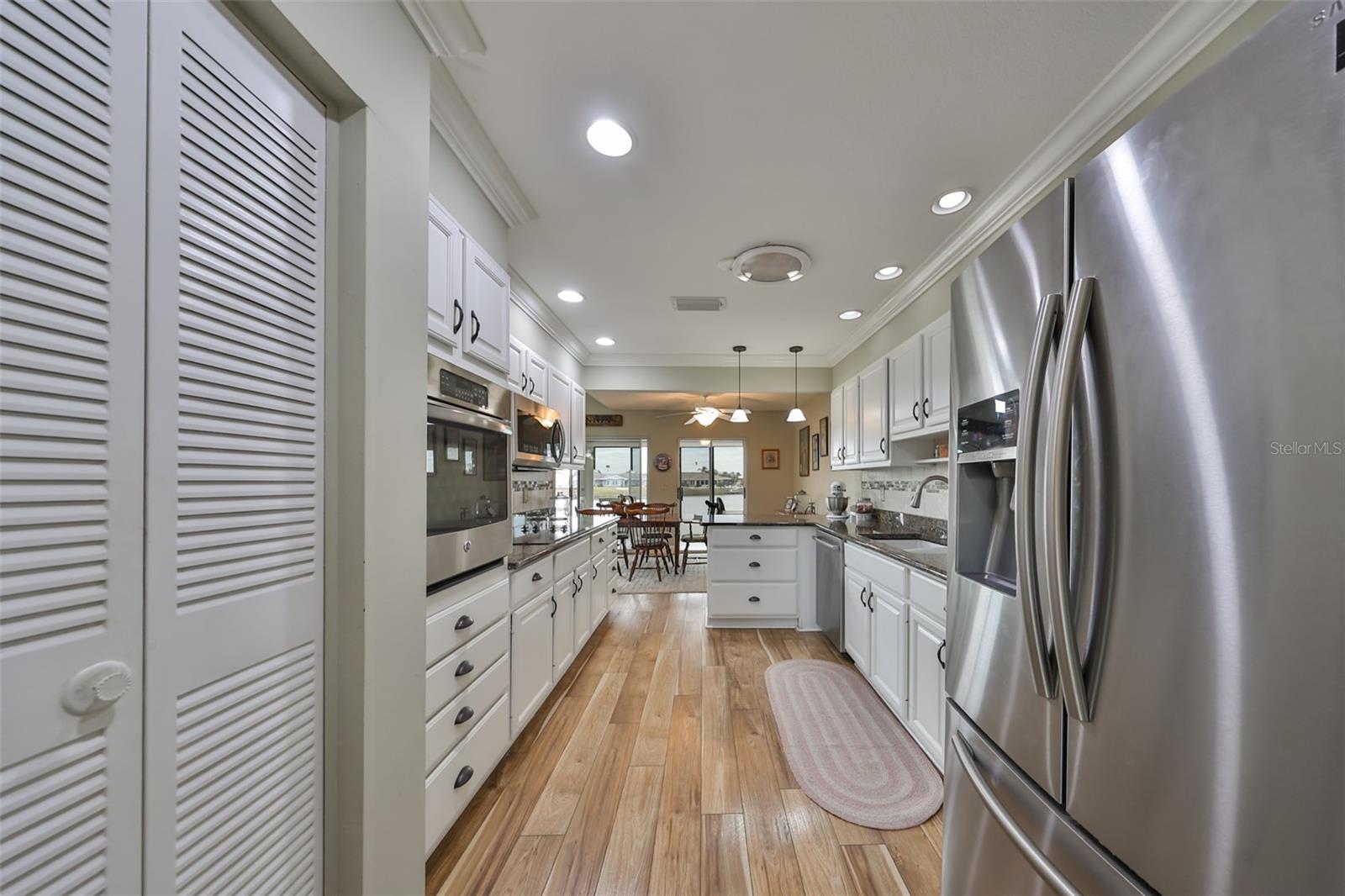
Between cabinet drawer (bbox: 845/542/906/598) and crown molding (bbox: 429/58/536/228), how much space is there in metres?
2.53

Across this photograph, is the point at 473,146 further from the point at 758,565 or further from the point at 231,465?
the point at 758,565

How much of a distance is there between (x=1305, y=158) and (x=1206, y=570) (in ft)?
1.60

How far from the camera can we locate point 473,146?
1.78 m

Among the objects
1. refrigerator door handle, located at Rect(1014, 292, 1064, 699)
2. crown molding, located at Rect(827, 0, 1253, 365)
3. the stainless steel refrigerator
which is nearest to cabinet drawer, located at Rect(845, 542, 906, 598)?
the stainless steel refrigerator

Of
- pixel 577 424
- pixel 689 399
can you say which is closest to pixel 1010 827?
pixel 577 424

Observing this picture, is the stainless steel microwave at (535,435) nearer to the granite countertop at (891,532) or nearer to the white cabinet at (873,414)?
the granite countertop at (891,532)

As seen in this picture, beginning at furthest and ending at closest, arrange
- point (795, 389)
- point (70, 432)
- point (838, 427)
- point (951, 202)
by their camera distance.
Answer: point (795, 389) < point (838, 427) < point (951, 202) < point (70, 432)

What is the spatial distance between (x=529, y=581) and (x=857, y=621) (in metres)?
2.04

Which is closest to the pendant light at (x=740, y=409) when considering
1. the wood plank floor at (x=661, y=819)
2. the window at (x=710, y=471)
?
the window at (x=710, y=471)

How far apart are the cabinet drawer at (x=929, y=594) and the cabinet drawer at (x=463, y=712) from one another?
1803 millimetres

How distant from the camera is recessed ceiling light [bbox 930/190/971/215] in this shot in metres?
2.13

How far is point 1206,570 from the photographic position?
60 cm

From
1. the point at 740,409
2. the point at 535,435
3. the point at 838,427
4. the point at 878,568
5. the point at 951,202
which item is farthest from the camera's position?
the point at 740,409

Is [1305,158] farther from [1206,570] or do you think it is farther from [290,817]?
[290,817]
